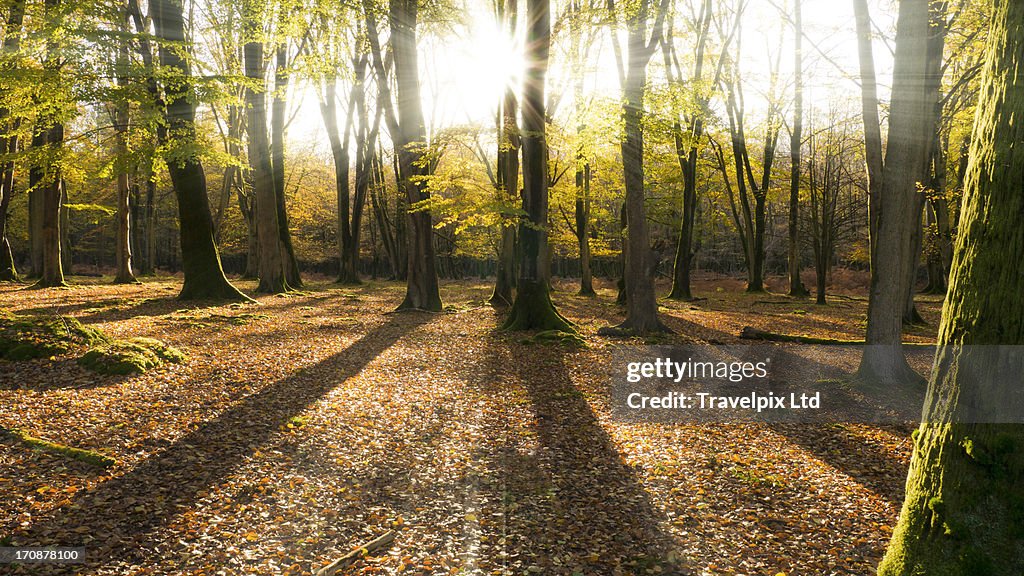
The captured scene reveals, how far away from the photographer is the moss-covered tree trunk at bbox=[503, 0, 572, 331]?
1171 cm

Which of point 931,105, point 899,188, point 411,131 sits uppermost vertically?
point 411,131

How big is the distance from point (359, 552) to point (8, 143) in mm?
20736

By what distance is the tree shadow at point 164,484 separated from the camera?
372 cm

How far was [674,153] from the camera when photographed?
22.7 m

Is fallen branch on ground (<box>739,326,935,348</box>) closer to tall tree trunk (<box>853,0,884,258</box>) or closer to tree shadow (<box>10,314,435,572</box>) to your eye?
tall tree trunk (<box>853,0,884,258</box>)

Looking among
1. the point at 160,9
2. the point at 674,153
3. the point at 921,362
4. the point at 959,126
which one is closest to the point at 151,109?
the point at 160,9

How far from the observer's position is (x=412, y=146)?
13.8 meters

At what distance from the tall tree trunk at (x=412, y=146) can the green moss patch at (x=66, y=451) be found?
9.64 m

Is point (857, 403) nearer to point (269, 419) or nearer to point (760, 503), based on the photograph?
point (760, 503)

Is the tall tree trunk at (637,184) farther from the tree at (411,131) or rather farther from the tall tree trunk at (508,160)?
the tree at (411,131)

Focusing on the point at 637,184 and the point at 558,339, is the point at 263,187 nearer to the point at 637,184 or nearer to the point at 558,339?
the point at 558,339

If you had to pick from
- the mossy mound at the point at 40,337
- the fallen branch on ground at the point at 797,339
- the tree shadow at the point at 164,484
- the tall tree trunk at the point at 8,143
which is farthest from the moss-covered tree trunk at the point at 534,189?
the tall tree trunk at the point at 8,143

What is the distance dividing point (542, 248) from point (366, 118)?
2212 centimetres

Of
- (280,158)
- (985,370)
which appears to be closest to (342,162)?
(280,158)
